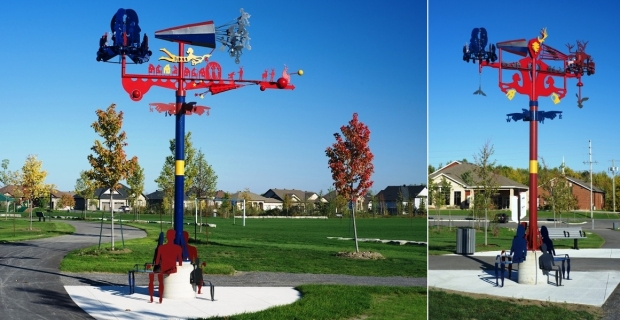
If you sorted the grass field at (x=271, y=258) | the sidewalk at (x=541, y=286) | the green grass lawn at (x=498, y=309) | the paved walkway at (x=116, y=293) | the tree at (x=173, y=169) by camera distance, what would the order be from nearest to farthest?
the green grass lawn at (x=498, y=309), the paved walkway at (x=116, y=293), the sidewalk at (x=541, y=286), the grass field at (x=271, y=258), the tree at (x=173, y=169)

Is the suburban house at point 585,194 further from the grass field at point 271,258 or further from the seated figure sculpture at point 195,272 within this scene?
the seated figure sculpture at point 195,272

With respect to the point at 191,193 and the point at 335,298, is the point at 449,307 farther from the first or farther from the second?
the point at 191,193

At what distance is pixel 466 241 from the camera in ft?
54.0

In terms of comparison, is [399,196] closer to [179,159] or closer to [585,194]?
[585,194]

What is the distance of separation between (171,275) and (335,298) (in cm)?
248

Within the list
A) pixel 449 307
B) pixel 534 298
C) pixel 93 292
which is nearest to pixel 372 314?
pixel 449 307

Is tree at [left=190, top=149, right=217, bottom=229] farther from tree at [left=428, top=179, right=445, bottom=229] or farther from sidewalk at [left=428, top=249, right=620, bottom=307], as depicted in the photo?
sidewalk at [left=428, top=249, right=620, bottom=307]

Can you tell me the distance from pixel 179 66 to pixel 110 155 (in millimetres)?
8247

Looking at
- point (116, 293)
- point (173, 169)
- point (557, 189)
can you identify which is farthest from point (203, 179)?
point (116, 293)

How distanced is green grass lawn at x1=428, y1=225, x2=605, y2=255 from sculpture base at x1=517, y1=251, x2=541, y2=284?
4829 mm

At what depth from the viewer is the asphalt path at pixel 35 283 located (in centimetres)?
900

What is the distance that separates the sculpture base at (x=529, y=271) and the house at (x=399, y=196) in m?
29.4

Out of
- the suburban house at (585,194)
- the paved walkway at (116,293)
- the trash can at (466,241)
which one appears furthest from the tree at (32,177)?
the suburban house at (585,194)

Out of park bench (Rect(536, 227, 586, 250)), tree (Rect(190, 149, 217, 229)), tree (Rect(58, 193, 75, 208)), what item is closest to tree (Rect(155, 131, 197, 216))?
tree (Rect(190, 149, 217, 229))
